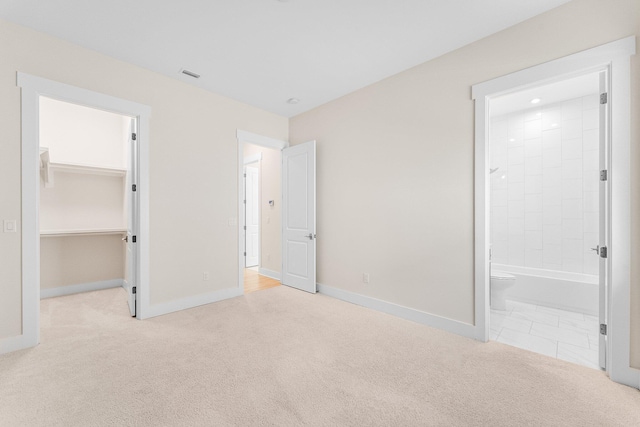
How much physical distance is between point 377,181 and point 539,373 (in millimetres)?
2396

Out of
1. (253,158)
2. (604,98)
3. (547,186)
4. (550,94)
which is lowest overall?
(547,186)

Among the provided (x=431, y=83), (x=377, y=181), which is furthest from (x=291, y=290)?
(x=431, y=83)

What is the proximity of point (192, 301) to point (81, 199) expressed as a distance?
2.65 metres

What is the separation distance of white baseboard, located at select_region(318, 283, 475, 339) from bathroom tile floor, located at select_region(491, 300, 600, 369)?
32 cm

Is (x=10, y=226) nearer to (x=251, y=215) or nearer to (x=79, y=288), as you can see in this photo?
(x=79, y=288)

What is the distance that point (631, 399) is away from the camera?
1790 mm

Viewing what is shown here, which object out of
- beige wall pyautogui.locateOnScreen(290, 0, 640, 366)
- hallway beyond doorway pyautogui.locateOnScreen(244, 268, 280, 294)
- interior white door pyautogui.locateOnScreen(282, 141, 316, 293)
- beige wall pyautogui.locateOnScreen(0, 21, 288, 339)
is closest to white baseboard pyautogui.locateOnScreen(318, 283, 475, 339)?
beige wall pyautogui.locateOnScreen(290, 0, 640, 366)

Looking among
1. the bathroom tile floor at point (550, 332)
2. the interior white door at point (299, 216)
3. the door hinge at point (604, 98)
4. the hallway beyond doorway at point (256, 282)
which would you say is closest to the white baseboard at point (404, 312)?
the bathroom tile floor at point (550, 332)


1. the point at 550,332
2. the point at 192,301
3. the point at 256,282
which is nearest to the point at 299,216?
the point at 256,282

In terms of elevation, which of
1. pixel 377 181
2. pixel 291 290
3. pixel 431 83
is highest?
pixel 431 83

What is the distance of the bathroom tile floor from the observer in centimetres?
245

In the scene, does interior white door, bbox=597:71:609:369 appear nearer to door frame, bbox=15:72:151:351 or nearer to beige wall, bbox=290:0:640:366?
beige wall, bbox=290:0:640:366

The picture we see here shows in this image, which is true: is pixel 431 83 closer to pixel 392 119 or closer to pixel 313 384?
pixel 392 119

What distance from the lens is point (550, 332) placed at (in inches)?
114
